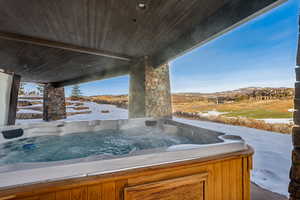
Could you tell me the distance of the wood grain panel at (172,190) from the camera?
0.81 meters

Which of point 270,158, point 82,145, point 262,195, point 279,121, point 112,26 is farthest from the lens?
point 279,121

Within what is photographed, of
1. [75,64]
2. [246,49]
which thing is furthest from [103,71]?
[246,49]

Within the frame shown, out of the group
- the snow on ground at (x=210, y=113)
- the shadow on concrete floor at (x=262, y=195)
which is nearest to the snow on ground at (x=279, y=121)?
the snow on ground at (x=210, y=113)

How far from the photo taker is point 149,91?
3.60 m

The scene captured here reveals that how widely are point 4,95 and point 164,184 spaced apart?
9.41ft

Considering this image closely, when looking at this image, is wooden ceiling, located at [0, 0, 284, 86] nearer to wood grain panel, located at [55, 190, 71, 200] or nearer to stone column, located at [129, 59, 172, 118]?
stone column, located at [129, 59, 172, 118]

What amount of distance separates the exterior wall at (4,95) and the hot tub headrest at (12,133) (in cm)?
85

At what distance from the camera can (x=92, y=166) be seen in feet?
2.52

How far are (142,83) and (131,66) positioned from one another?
670mm

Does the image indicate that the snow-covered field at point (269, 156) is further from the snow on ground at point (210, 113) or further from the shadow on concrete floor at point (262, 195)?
the snow on ground at point (210, 113)

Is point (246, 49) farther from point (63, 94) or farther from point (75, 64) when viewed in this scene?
point (63, 94)

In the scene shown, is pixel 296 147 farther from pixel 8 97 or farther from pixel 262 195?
pixel 8 97

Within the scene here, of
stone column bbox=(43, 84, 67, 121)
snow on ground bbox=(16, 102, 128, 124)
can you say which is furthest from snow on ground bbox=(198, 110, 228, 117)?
stone column bbox=(43, 84, 67, 121)

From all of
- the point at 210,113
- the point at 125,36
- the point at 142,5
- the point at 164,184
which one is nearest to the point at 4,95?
the point at 125,36
